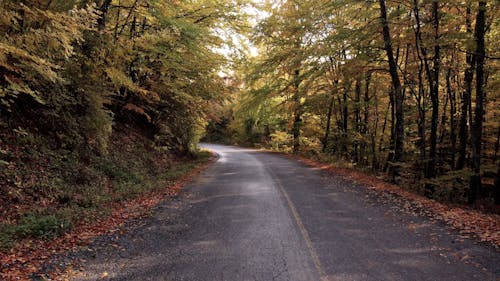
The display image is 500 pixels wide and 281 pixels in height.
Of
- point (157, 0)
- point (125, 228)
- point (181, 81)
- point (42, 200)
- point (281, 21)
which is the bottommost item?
point (125, 228)

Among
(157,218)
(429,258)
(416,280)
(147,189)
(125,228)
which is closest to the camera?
(416,280)

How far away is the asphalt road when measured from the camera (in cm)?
473

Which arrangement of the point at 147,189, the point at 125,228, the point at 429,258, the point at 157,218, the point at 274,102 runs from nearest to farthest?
the point at 429,258, the point at 125,228, the point at 157,218, the point at 147,189, the point at 274,102

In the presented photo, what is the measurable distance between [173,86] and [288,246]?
9.91 metres

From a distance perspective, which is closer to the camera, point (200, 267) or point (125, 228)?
point (200, 267)

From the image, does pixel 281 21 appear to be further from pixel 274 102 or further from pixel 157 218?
pixel 157 218

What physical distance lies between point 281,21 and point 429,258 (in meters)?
16.1

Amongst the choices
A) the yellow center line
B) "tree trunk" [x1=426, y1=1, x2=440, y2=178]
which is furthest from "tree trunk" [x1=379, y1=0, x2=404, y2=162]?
the yellow center line

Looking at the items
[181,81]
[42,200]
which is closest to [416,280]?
[42,200]

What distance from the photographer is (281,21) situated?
18625mm

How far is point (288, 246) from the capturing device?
18.9 feet

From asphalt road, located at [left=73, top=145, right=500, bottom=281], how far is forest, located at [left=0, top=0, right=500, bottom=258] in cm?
184

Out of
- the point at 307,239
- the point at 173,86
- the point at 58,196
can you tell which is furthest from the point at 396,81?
the point at 58,196

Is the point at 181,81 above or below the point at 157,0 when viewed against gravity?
below
